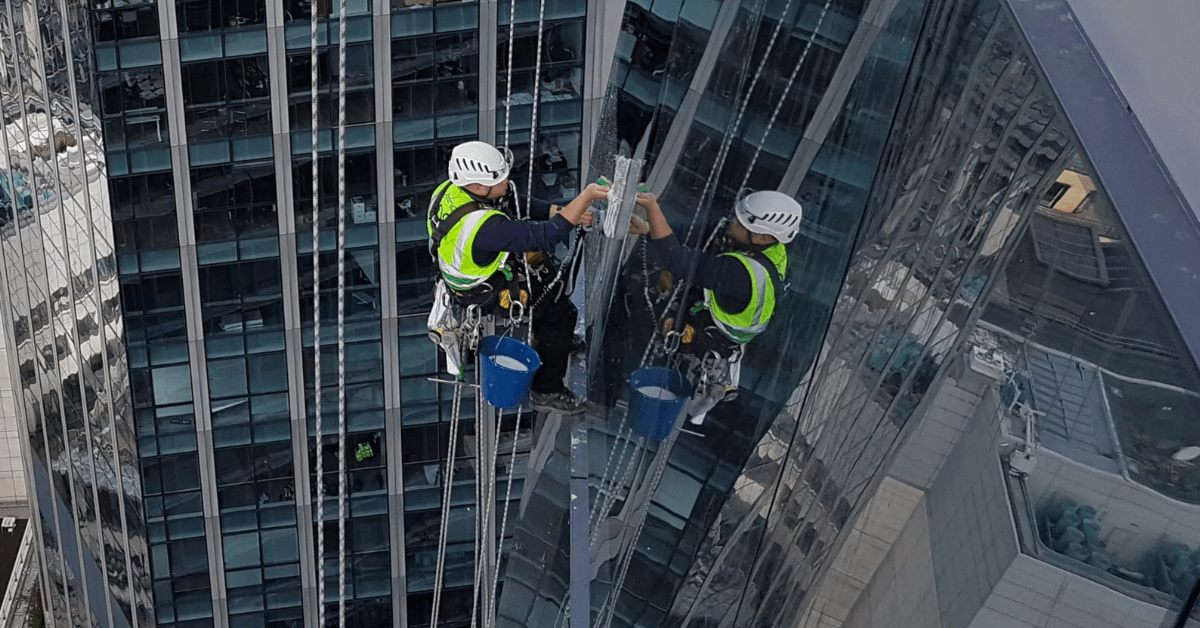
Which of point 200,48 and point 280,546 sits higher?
point 200,48

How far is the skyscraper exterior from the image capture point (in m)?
2.44

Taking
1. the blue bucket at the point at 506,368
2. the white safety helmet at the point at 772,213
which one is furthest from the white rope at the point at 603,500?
the white safety helmet at the point at 772,213

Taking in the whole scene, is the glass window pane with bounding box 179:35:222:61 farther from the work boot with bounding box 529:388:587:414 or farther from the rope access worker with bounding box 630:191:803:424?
the rope access worker with bounding box 630:191:803:424

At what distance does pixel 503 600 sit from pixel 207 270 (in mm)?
13639

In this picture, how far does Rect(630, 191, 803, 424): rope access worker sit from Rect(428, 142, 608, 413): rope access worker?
0.59m

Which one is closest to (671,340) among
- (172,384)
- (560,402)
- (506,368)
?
(560,402)

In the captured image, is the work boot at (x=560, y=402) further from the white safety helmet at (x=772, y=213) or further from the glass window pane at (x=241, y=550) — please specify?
the glass window pane at (x=241, y=550)

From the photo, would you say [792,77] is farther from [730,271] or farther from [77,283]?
[77,283]

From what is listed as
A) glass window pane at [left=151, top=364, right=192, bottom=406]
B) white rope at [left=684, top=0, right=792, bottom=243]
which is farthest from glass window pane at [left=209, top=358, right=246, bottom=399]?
white rope at [left=684, top=0, right=792, bottom=243]

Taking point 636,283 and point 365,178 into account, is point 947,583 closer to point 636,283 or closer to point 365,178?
point 636,283

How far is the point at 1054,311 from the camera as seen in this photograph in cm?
252

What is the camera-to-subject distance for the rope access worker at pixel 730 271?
6.46m

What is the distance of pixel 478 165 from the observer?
26.6 feet

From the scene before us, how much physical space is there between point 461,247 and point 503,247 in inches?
19.0
